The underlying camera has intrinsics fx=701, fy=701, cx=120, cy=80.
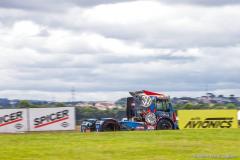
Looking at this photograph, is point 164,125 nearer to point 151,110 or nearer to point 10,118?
point 151,110

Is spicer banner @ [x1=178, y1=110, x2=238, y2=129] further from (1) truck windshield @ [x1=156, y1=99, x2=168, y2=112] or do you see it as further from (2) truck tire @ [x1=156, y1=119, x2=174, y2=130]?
(1) truck windshield @ [x1=156, y1=99, x2=168, y2=112]

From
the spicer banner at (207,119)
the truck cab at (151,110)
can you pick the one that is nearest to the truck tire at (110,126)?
the truck cab at (151,110)

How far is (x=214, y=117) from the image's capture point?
167 ft

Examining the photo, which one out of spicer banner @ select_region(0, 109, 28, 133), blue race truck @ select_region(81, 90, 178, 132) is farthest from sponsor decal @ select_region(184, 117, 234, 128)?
spicer banner @ select_region(0, 109, 28, 133)

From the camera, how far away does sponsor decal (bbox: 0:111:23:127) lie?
1757 inches

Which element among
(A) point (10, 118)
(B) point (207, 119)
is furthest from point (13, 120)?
(B) point (207, 119)

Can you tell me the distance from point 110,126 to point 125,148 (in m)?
14.7

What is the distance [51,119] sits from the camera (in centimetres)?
4597

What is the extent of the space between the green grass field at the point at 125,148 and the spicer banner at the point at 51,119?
12118mm

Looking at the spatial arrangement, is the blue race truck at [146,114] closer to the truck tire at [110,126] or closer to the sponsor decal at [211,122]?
the truck tire at [110,126]

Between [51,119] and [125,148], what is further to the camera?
[51,119]

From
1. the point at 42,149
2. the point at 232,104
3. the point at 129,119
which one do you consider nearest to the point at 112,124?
the point at 129,119

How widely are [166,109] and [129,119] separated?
2.37 metres

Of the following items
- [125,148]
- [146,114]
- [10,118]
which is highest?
[146,114]
